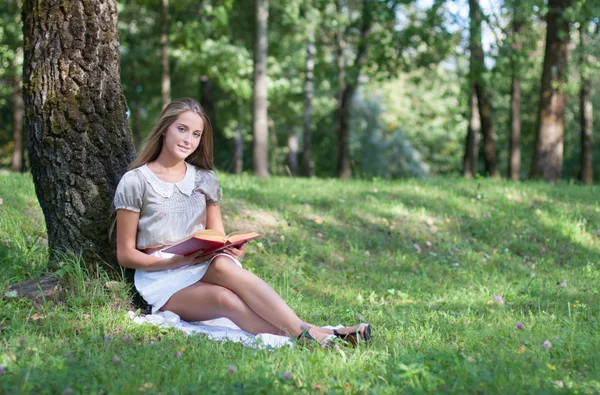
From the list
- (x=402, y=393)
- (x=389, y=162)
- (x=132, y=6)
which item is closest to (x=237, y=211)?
(x=402, y=393)

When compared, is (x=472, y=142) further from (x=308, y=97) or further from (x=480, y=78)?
(x=308, y=97)

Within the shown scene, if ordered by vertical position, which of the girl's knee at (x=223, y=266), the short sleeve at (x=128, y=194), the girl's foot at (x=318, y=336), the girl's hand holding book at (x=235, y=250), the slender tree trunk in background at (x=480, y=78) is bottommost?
the girl's foot at (x=318, y=336)

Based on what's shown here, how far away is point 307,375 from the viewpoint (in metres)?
3.34

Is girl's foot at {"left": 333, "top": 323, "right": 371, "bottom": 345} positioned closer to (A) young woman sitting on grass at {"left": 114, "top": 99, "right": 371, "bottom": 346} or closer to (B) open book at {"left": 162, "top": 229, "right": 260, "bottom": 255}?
(A) young woman sitting on grass at {"left": 114, "top": 99, "right": 371, "bottom": 346}

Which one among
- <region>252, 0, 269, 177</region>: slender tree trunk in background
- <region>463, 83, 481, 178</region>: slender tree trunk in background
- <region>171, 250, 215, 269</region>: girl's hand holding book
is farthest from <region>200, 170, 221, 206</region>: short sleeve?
<region>463, 83, 481, 178</region>: slender tree trunk in background

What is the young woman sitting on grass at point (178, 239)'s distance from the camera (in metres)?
4.06

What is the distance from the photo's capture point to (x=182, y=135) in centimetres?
444

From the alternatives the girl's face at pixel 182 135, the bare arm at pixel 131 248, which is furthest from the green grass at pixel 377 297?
the girl's face at pixel 182 135

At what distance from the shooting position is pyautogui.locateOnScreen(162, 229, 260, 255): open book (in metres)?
3.82

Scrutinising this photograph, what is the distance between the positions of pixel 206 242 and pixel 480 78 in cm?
1163

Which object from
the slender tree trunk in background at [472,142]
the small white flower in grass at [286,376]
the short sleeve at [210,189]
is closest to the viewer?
the small white flower in grass at [286,376]

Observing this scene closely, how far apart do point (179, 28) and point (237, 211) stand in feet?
34.8

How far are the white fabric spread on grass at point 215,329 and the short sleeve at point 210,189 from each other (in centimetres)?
85

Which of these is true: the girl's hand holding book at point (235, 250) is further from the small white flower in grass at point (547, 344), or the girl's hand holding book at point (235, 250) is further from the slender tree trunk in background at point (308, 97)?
the slender tree trunk in background at point (308, 97)
